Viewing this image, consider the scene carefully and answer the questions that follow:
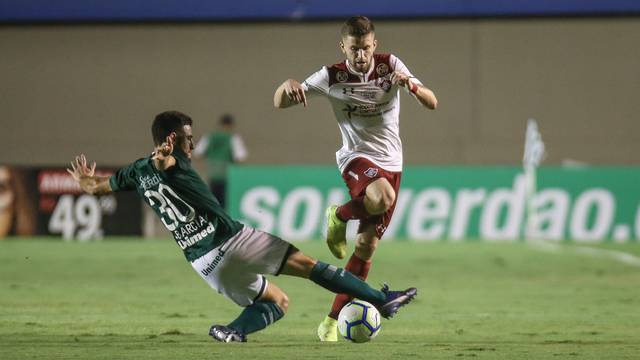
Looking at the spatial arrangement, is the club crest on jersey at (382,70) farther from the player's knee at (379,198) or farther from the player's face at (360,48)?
the player's knee at (379,198)

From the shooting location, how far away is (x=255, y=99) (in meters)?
27.5

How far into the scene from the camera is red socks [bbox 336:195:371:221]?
902cm

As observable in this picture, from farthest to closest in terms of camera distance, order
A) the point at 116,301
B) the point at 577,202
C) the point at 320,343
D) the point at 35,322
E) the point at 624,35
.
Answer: the point at 624,35, the point at 577,202, the point at 116,301, the point at 35,322, the point at 320,343

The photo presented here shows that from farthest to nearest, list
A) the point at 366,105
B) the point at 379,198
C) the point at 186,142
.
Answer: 1. the point at 366,105
2. the point at 379,198
3. the point at 186,142

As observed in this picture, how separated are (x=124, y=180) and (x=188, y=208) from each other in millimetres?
607

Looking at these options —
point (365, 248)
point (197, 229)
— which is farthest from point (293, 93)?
point (365, 248)

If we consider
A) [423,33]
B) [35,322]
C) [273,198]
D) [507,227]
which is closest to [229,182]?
[273,198]

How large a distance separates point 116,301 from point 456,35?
16495 millimetres

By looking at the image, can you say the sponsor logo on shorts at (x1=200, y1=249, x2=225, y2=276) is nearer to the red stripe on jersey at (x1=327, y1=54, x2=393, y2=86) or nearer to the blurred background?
the red stripe on jersey at (x1=327, y1=54, x2=393, y2=86)

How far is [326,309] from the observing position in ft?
37.3

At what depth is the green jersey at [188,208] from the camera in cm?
790

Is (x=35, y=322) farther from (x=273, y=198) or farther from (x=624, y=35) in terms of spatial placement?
(x=624, y=35)

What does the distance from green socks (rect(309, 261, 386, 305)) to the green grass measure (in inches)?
13.3

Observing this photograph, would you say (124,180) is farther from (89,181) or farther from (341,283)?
(341,283)
